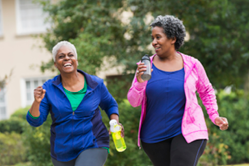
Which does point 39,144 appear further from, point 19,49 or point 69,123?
point 19,49

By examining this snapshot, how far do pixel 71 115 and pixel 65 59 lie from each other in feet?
1.80

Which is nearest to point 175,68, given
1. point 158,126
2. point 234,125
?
point 158,126

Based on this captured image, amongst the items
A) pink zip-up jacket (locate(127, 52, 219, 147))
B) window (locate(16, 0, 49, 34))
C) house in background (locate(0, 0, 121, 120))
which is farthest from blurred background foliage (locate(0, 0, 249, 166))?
window (locate(16, 0, 49, 34))

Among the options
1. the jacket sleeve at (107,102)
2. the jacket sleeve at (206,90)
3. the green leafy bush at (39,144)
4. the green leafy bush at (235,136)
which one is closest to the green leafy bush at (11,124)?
the green leafy bush at (39,144)

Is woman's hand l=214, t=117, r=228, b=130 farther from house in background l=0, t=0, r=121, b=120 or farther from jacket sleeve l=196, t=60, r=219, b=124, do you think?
house in background l=0, t=0, r=121, b=120

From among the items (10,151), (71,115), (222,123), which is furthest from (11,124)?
(222,123)

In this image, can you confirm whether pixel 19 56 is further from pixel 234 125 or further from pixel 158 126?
pixel 158 126

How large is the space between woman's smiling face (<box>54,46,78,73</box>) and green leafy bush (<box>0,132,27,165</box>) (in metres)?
5.56

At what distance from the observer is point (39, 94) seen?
10.9ft

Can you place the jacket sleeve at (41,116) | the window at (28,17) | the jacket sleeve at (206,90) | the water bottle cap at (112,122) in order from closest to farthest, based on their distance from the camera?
the jacket sleeve at (41,116) → the water bottle cap at (112,122) → the jacket sleeve at (206,90) → the window at (28,17)

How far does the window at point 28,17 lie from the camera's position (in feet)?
47.4

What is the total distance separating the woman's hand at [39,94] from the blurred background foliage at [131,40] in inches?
112

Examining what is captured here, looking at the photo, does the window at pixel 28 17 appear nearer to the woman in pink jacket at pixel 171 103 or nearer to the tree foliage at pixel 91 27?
the tree foliage at pixel 91 27

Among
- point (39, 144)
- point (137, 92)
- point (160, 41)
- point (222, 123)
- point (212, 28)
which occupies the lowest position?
point (39, 144)
